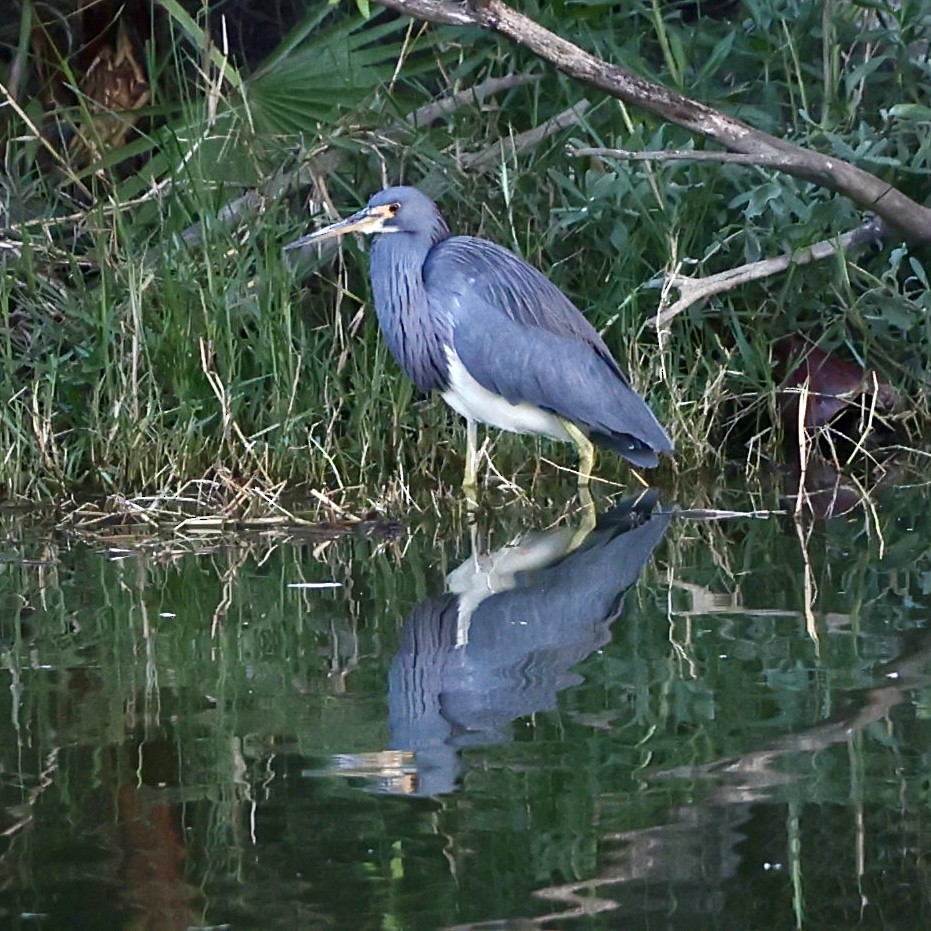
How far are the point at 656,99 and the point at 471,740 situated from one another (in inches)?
115

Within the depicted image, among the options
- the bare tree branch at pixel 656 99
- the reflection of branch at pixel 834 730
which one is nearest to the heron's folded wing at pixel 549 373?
the bare tree branch at pixel 656 99

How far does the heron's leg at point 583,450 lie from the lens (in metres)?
5.96

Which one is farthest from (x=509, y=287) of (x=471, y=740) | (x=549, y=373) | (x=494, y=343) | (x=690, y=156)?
(x=471, y=740)

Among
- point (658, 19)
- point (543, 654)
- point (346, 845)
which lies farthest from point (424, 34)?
point (346, 845)

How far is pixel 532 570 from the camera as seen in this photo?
450 cm

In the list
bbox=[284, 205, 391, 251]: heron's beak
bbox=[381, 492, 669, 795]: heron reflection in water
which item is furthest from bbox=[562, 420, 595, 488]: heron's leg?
bbox=[284, 205, 391, 251]: heron's beak

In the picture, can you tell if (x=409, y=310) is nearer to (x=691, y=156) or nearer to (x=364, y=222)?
(x=364, y=222)

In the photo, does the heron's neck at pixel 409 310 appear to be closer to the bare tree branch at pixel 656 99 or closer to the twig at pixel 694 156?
the twig at pixel 694 156

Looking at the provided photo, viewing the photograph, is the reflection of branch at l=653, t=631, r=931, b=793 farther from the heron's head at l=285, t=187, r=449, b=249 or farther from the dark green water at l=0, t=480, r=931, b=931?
the heron's head at l=285, t=187, r=449, b=249

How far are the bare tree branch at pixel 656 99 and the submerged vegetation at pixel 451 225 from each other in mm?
207

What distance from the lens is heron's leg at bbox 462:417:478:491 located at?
5891mm

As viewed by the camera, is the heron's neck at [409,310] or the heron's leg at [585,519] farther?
the heron's neck at [409,310]

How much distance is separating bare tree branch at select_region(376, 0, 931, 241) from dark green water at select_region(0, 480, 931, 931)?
141cm

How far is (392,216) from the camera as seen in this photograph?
20.3 ft
